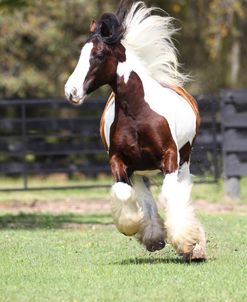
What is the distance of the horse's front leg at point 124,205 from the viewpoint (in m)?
8.78

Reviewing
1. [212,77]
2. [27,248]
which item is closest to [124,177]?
[27,248]

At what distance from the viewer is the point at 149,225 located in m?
9.11

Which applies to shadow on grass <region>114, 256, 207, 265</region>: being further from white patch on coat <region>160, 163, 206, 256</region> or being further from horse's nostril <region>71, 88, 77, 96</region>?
horse's nostril <region>71, 88, 77, 96</region>

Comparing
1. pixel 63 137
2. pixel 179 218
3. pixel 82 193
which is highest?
pixel 179 218

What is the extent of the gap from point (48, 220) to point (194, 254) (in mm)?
5553

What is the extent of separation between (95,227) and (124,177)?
4214 millimetres

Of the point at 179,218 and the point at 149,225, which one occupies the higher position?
the point at 179,218

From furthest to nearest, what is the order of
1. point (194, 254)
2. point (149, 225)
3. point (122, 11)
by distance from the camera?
point (122, 11) → point (149, 225) → point (194, 254)

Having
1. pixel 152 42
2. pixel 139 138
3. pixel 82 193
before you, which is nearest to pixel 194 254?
pixel 139 138

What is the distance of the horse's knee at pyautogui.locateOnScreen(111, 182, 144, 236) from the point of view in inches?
346

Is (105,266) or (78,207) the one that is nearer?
(105,266)

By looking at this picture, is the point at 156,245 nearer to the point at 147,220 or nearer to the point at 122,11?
the point at 147,220

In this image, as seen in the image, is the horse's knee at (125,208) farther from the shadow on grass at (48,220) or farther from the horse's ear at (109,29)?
the shadow on grass at (48,220)

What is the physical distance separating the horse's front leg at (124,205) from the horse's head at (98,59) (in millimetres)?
798
